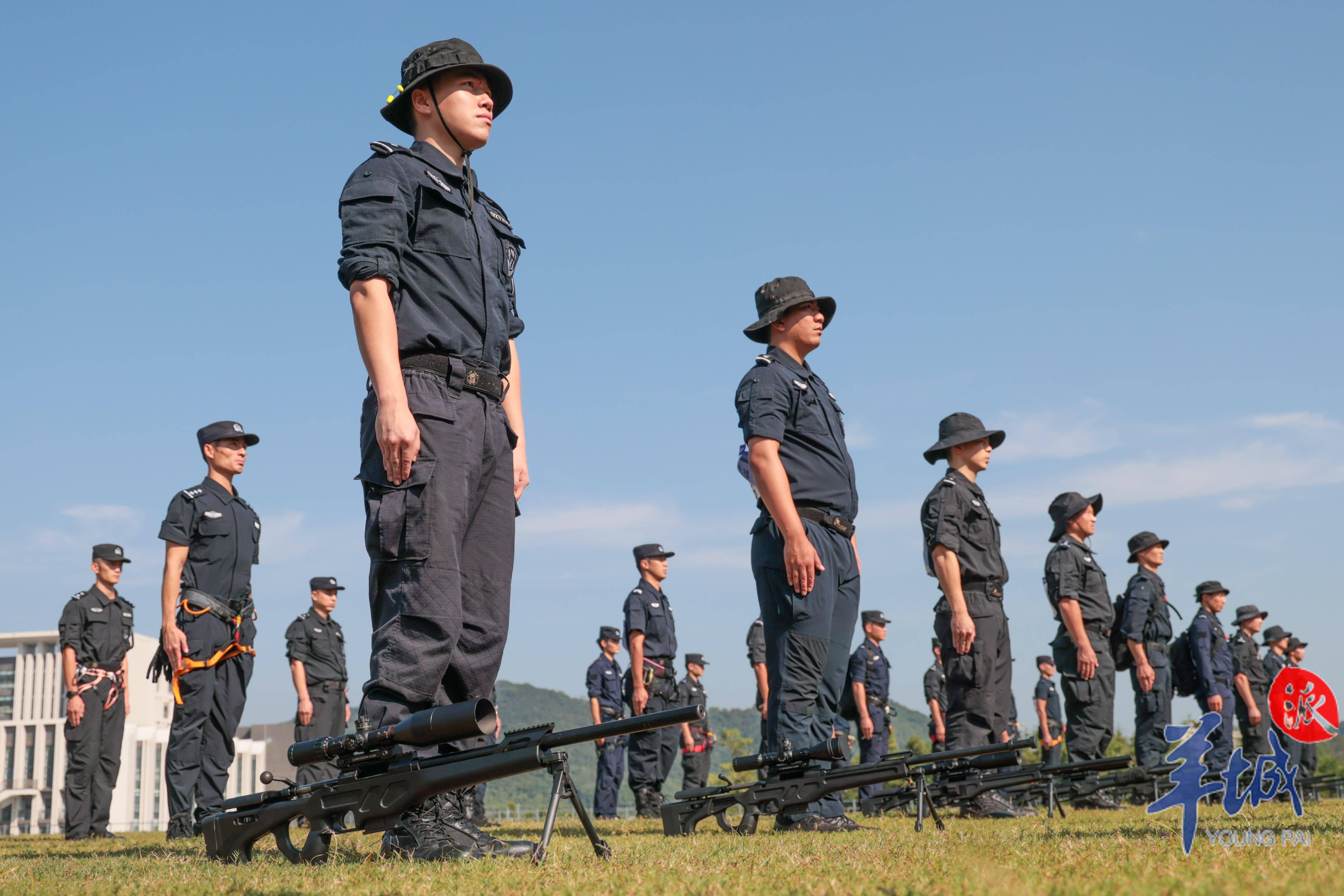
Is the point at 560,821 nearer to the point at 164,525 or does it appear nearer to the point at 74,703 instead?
the point at 164,525

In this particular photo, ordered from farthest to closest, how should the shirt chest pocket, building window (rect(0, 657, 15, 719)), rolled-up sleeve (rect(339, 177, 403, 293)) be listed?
building window (rect(0, 657, 15, 719)) → the shirt chest pocket → rolled-up sleeve (rect(339, 177, 403, 293))

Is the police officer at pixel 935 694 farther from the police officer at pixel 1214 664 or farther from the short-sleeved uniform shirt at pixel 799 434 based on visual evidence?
the short-sleeved uniform shirt at pixel 799 434

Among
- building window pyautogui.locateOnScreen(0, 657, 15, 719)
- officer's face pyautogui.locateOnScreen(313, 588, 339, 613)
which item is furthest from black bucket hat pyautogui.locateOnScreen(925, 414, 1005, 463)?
building window pyautogui.locateOnScreen(0, 657, 15, 719)

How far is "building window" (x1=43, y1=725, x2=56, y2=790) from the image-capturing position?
37219 millimetres

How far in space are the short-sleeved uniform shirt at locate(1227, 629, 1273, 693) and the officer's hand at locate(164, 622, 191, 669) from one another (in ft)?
50.0

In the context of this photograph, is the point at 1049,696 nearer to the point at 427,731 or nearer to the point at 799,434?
the point at 799,434

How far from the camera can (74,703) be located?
10.4 meters

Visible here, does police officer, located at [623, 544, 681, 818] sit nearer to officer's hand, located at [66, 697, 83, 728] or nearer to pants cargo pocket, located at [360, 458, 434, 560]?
officer's hand, located at [66, 697, 83, 728]

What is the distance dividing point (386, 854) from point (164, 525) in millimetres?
4756

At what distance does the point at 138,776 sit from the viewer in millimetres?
40688

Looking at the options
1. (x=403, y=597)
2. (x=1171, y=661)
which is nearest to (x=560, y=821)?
(x=403, y=597)

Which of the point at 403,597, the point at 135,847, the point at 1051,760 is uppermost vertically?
the point at 403,597

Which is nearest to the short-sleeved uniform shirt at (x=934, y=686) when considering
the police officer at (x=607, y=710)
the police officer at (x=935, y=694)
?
the police officer at (x=935, y=694)

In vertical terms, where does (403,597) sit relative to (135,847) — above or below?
above
